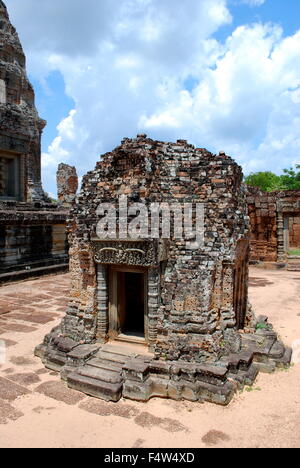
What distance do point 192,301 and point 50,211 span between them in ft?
41.7

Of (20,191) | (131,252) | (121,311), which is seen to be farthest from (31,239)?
(131,252)

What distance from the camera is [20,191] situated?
61.8 feet

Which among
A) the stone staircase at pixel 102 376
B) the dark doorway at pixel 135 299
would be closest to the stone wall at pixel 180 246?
the stone staircase at pixel 102 376

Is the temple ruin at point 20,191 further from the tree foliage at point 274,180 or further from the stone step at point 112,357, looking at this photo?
the tree foliage at point 274,180

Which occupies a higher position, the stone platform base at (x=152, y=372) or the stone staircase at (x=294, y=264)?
the stone staircase at (x=294, y=264)

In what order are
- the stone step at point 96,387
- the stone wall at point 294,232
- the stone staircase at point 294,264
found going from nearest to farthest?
the stone step at point 96,387 → the stone staircase at point 294,264 → the stone wall at point 294,232

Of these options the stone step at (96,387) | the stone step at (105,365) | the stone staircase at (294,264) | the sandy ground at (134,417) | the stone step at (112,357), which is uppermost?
the stone staircase at (294,264)

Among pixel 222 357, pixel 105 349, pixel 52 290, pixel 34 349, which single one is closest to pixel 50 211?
pixel 52 290

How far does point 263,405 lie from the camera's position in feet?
16.5

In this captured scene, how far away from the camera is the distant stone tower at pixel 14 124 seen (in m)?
17.6

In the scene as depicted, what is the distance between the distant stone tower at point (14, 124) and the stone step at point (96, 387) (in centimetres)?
1473

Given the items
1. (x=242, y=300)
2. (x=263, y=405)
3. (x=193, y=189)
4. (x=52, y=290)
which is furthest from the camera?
(x=52, y=290)

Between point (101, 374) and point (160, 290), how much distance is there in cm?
169

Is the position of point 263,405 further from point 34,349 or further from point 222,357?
point 34,349
